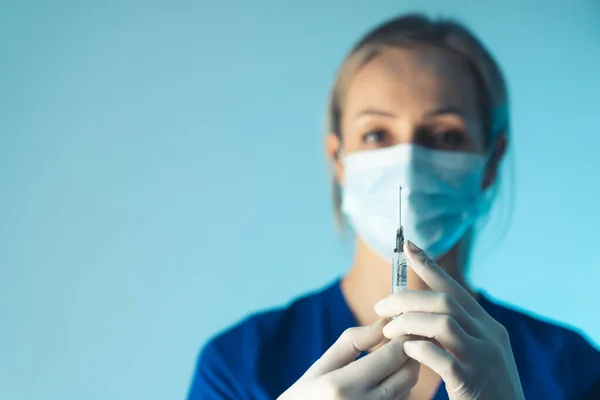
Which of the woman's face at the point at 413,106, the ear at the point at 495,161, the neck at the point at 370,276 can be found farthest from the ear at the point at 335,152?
the ear at the point at 495,161

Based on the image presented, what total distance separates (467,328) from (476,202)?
340 millimetres

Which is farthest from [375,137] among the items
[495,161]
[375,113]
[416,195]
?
[495,161]

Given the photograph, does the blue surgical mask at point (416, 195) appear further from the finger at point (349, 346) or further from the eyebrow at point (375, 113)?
the finger at point (349, 346)

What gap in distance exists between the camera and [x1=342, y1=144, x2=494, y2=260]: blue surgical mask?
112cm

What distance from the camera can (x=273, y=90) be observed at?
A: 1.34 metres

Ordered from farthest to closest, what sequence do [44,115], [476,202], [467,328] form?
[44,115] → [476,202] → [467,328]

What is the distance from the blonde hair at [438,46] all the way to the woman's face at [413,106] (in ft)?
0.07

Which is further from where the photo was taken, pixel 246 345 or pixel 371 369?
pixel 246 345

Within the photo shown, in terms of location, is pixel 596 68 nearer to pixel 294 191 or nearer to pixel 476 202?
pixel 476 202

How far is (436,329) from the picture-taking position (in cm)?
88

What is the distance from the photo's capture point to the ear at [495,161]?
1231 millimetres

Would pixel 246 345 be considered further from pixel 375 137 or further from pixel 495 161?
pixel 495 161

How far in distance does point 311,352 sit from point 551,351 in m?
0.47

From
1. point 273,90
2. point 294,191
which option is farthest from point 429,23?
point 294,191
